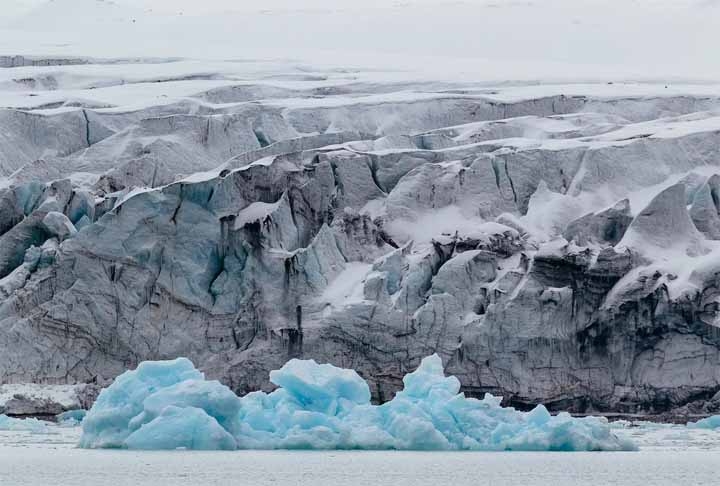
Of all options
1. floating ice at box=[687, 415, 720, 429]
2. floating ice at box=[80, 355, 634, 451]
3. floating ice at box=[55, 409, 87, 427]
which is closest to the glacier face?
floating ice at box=[687, 415, 720, 429]

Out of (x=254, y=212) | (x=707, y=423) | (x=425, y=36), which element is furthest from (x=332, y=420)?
(x=425, y=36)

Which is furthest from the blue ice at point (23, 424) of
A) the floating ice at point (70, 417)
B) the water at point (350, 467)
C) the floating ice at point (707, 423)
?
the floating ice at point (707, 423)

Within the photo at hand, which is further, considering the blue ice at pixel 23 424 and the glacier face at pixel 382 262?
the glacier face at pixel 382 262

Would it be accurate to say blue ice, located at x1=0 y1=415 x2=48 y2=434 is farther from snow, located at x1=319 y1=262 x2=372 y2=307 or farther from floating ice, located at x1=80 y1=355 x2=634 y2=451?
snow, located at x1=319 y1=262 x2=372 y2=307

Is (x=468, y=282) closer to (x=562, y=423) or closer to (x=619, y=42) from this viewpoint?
(x=562, y=423)

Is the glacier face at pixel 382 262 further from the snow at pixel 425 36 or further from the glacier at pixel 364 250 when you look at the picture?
the snow at pixel 425 36

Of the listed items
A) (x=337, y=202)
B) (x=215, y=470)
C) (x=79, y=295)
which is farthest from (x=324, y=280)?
(x=215, y=470)
